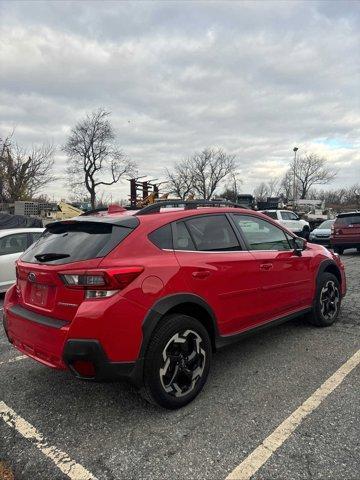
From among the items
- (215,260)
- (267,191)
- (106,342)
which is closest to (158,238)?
(215,260)

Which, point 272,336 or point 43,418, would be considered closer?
point 43,418

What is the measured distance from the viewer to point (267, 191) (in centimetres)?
10225

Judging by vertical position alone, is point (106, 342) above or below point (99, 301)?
below

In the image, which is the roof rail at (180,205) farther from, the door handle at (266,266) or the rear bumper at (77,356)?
the rear bumper at (77,356)

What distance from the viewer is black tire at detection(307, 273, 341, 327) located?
4.94 meters

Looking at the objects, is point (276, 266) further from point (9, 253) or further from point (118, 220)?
point (9, 253)

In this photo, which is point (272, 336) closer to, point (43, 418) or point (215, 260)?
point (215, 260)

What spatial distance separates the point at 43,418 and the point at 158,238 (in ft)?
5.52

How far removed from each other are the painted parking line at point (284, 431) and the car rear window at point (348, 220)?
1093 cm

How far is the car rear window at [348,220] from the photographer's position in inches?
537

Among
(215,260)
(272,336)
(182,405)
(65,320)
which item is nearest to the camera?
(65,320)

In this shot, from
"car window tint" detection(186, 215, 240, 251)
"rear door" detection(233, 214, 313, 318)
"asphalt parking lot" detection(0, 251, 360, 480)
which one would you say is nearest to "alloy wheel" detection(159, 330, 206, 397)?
"asphalt parking lot" detection(0, 251, 360, 480)

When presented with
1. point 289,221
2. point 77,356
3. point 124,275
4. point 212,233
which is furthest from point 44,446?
point 289,221

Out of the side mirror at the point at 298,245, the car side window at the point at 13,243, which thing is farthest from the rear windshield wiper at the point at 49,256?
the car side window at the point at 13,243
